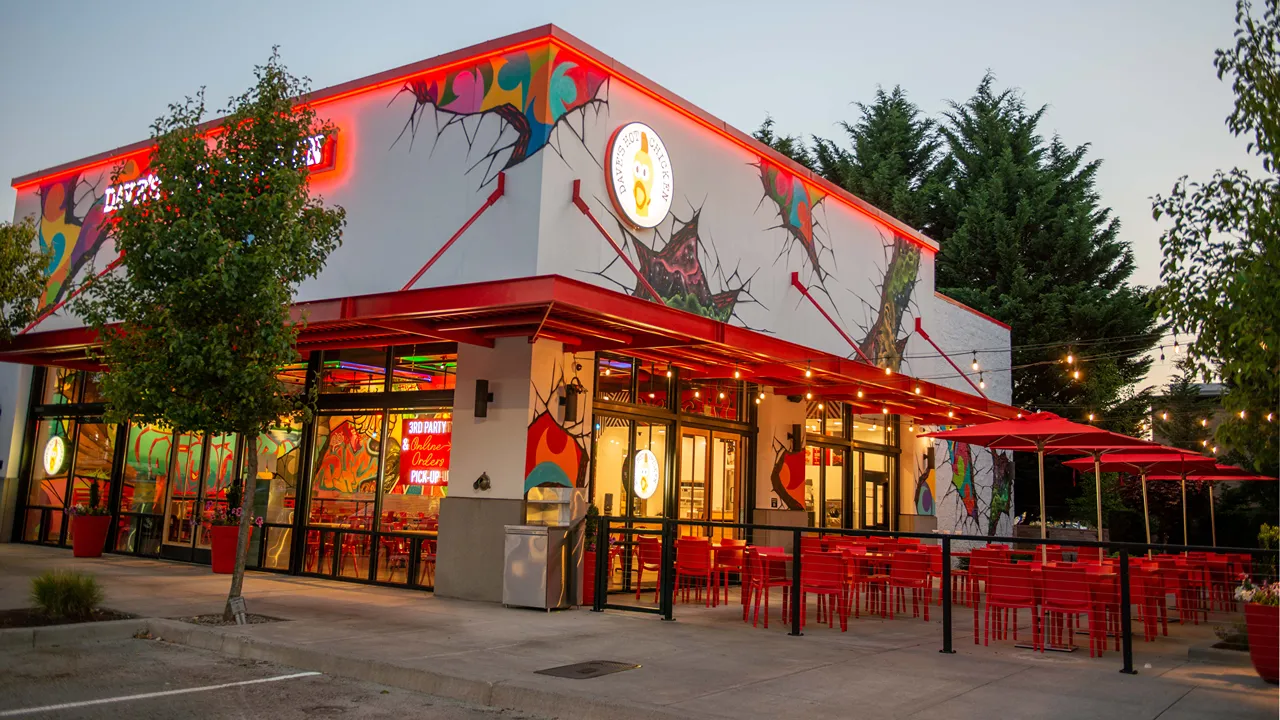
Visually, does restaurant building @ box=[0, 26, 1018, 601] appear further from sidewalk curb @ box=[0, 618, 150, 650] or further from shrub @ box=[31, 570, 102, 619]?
sidewalk curb @ box=[0, 618, 150, 650]

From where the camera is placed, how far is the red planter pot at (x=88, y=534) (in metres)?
17.6

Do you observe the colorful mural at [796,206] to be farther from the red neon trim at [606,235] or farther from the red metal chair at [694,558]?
the red metal chair at [694,558]

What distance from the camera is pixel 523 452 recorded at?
13.0 meters

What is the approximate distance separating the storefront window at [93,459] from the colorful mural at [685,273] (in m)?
12.2

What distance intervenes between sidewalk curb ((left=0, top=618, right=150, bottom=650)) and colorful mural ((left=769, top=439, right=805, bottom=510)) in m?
11.1

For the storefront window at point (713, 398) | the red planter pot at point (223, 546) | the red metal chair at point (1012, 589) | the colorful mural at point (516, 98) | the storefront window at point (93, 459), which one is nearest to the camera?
the red metal chair at point (1012, 589)

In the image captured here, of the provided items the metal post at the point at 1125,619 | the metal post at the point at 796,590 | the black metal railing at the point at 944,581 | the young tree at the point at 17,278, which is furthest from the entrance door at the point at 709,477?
the young tree at the point at 17,278

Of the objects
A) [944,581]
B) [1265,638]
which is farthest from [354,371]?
[1265,638]

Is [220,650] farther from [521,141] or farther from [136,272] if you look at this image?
[521,141]

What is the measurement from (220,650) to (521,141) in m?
6.87

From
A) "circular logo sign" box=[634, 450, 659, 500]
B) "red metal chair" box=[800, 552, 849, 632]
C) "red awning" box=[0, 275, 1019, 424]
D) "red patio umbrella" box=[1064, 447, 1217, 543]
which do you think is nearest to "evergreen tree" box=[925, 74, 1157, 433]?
"red patio umbrella" box=[1064, 447, 1217, 543]

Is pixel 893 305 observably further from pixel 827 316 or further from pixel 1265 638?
pixel 1265 638

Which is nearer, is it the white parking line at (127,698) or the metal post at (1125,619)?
the white parking line at (127,698)

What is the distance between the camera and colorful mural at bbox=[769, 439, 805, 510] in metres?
18.0
